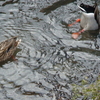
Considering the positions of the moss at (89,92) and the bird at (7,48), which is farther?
the bird at (7,48)

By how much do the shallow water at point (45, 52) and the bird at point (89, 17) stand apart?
19cm

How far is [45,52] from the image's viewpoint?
791cm

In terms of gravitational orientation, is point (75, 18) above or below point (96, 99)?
below

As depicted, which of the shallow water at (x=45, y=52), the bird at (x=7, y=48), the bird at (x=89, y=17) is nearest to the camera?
the shallow water at (x=45, y=52)

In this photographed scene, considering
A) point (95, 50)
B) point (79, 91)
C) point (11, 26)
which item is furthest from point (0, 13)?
point (79, 91)

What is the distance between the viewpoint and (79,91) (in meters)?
6.22

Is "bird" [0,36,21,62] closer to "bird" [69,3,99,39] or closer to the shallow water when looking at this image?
the shallow water

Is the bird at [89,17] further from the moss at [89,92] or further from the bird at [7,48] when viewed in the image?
the moss at [89,92]

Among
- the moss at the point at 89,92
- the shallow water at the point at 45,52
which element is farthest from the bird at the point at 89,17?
the moss at the point at 89,92

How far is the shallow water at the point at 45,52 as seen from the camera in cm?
668

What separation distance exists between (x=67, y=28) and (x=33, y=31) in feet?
3.38

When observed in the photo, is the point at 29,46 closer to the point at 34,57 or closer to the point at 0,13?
the point at 34,57

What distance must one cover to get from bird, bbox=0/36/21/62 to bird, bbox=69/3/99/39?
7.06ft

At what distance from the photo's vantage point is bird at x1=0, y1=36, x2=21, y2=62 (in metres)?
7.47
